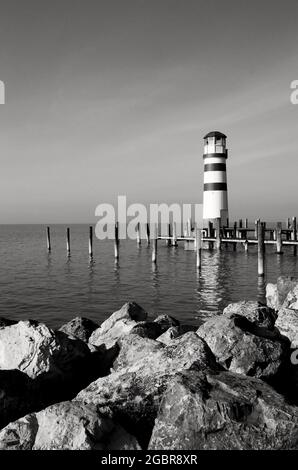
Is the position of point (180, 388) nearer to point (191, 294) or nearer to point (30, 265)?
point (191, 294)

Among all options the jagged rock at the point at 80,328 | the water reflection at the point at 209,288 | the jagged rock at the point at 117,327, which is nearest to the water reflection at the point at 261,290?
the water reflection at the point at 209,288

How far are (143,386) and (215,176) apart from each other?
102ft

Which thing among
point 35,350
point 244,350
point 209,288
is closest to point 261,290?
point 209,288

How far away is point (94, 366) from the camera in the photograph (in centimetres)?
715

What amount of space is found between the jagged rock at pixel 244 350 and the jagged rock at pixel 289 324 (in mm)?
1100

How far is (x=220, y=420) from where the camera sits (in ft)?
13.1

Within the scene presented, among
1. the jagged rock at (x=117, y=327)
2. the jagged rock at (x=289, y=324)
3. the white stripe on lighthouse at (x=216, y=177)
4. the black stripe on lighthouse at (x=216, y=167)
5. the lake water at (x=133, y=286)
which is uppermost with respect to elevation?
the black stripe on lighthouse at (x=216, y=167)

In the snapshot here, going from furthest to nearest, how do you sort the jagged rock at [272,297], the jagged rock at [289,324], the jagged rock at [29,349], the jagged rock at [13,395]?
the jagged rock at [272,297] → the jagged rock at [289,324] → the jagged rock at [29,349] → the jagged rock at [13,395]

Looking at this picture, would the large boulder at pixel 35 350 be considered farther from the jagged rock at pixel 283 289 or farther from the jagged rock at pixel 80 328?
the jagged rock at pixel 283 289

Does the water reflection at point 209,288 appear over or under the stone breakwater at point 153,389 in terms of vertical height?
under

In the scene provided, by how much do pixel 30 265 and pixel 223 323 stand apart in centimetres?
2882

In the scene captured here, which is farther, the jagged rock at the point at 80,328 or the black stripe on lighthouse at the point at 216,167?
the black stripe on lighthouse at the point at 216,167

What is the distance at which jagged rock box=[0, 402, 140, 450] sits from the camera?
13.1 feet

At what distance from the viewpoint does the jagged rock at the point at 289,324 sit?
7.69 metres
